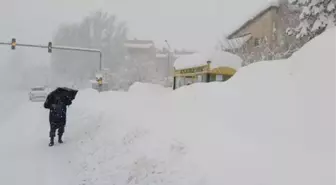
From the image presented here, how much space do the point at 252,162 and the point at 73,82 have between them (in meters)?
66.4

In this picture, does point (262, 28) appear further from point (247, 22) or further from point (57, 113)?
point (57, 113)

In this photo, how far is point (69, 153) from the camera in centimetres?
1055

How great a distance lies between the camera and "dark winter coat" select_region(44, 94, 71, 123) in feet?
39.6

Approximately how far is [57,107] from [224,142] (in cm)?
678

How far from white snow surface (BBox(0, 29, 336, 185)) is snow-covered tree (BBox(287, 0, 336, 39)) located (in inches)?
204

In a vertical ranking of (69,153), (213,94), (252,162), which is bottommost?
(69,153)

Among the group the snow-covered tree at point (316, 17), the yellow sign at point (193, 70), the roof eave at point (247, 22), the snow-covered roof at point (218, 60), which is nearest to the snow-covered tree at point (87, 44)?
the roof eave at point (247, 22)

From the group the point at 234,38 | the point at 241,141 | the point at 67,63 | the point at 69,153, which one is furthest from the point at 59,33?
the point at 241,141

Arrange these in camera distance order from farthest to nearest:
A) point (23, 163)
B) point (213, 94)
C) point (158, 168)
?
point (213, 94)
point (23, 163)
point (158, 168)

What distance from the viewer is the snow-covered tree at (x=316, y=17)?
48.4 ft

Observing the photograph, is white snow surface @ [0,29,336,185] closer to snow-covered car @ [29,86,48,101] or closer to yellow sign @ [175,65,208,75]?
yellow sign @ [175,65,208,75]

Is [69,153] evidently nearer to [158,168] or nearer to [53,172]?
[53,172]

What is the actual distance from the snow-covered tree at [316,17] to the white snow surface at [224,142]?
5.17 meters

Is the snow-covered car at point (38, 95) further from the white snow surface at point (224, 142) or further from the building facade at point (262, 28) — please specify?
the white snow surface at point (224, 142)
